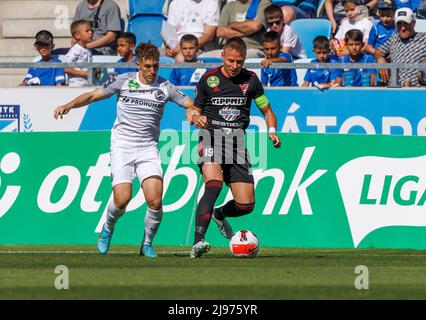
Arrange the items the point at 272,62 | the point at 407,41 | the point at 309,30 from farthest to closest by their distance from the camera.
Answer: the point at 309,30
the point at 407,41
the point at 272,62

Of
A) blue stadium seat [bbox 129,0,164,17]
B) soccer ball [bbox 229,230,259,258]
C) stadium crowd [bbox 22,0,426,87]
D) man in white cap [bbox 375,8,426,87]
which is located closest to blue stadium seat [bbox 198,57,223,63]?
stadium crowd [bbox 22,0,426,87]

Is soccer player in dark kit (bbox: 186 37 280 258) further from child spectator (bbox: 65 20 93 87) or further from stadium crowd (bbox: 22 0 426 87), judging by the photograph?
child spectator (bbox: 65 20 93 87)

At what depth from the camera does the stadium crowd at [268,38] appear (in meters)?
18.3

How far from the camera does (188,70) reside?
1903 cm

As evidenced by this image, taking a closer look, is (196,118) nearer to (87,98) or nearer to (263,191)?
(87,98)

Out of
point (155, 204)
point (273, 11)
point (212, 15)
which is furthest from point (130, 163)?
point (212, 15)

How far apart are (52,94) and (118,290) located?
9233 millimetres

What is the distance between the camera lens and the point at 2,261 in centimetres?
1308

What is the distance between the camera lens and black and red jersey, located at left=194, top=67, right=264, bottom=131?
13820 millimetres

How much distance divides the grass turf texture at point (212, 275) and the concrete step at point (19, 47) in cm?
867

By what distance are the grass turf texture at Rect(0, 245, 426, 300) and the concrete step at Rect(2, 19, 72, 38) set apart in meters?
8.74

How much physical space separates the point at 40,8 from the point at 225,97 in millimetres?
10781

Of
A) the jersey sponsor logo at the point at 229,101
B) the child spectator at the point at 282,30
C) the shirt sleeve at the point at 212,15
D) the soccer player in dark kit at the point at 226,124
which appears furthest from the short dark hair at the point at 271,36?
the jersey sponsor logo at the point at 229,101

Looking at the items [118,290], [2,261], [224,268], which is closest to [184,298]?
[118,290]
